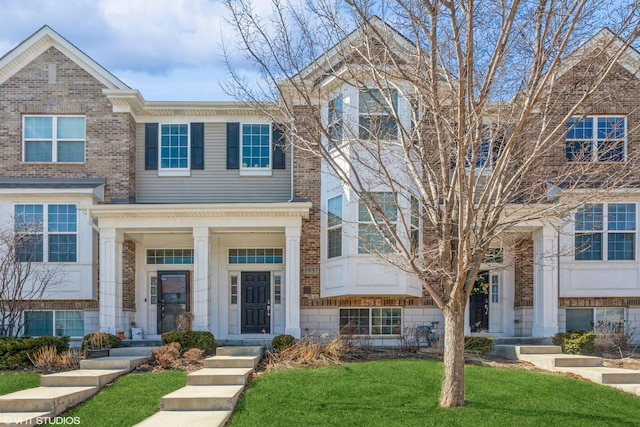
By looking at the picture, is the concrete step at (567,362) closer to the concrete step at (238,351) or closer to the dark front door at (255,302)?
the concrete step at (238,351)

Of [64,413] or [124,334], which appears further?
[124,334]

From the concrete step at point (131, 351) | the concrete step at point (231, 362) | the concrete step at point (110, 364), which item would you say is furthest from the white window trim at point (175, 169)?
the concrete step at point (231, 362)

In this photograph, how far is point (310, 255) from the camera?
18.1 m

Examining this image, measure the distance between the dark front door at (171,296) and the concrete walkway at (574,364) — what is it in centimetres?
871

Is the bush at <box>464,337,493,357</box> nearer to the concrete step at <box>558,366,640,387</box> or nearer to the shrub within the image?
the concrete step at <box>558,366,640,387</box>

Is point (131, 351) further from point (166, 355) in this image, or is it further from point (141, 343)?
point (166, 355)

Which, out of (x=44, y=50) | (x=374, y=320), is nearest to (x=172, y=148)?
(x=44, y=50)

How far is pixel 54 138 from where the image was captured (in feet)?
60.8

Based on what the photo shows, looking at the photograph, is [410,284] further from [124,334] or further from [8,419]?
[8,419]

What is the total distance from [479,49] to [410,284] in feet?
28.2

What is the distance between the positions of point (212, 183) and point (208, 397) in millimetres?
9912

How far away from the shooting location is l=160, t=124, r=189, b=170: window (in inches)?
755

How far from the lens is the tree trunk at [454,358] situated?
376 inches

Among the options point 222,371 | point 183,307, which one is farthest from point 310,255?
point 222,371
